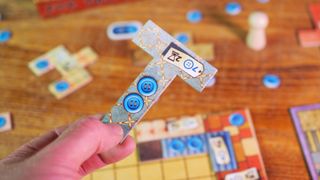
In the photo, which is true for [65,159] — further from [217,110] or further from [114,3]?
[114,3]

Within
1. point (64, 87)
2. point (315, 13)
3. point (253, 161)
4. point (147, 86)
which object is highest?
point (315, 13)

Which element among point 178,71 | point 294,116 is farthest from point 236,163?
point 178,71

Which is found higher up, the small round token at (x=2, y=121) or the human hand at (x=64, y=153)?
the small round token at (x=2, y=121)

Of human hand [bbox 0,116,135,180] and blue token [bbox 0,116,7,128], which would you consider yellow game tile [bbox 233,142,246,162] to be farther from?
blue token [bbox 0,116,7,128]

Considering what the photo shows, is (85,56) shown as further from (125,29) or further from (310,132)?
(310,132)

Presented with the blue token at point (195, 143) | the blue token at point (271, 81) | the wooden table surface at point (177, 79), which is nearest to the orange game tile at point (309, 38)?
the wooden table surface at point (177, 79)

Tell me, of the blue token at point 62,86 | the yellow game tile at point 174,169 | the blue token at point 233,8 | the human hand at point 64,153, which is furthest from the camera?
the blue token at point 233,8

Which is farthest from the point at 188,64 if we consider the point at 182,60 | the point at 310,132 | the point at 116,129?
the point at 310,132

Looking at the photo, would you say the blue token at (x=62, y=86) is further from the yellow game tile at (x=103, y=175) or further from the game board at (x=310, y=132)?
the game board at (x=310, y=132)
